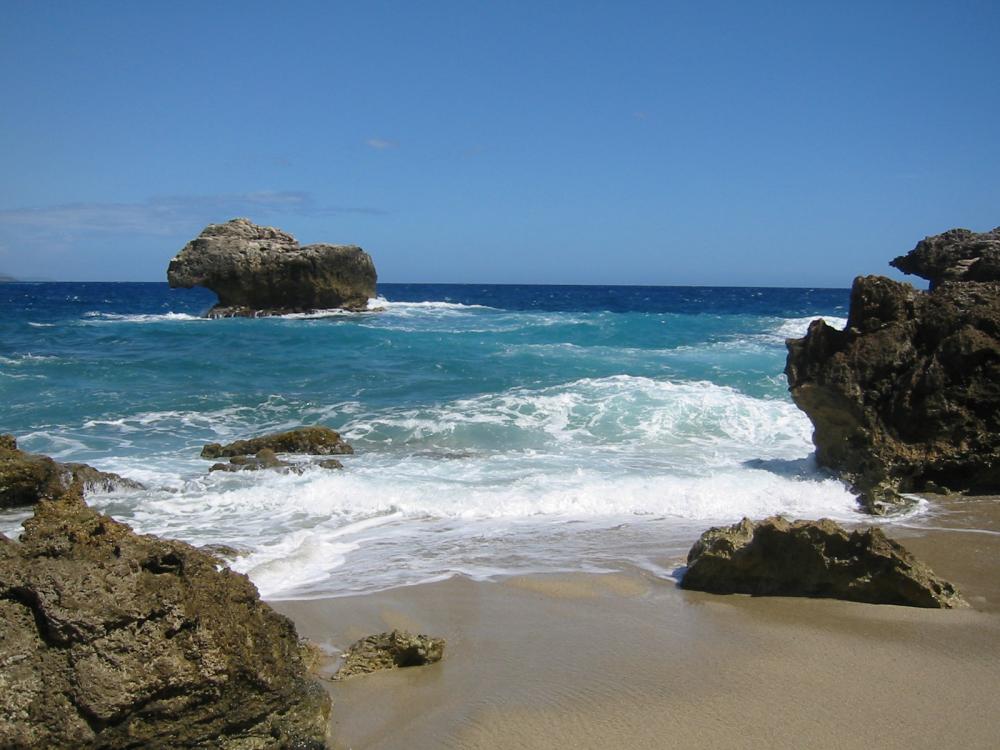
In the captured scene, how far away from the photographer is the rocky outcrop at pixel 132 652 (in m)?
2.86

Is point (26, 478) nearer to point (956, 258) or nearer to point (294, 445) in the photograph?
point (294, 445)

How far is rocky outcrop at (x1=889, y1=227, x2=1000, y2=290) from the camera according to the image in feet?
38.6

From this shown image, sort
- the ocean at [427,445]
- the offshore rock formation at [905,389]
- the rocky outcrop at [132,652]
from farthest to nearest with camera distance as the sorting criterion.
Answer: the offshore rock formation at [905,389] < the ocean at [427,445] < the rocky outcrop at [132,652]

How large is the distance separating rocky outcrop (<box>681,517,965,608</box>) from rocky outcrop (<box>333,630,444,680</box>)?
198 centimetres

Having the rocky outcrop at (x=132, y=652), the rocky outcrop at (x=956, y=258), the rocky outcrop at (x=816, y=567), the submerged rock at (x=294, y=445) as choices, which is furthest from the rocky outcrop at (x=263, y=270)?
the rocky outcrop at (x=132, y=652)

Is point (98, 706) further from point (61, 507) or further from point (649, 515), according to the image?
point (649, 515)

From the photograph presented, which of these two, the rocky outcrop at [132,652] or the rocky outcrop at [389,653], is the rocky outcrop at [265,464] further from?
the rocky outcrop at [132,652]

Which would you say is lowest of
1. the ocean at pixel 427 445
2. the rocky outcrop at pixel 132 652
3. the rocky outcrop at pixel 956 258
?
the ocean at pixel 427 445

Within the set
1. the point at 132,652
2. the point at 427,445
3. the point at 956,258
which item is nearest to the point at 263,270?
the point at 427,445

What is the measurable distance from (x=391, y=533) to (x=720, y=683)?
148 inches

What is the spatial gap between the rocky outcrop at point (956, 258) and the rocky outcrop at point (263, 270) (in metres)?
26.5

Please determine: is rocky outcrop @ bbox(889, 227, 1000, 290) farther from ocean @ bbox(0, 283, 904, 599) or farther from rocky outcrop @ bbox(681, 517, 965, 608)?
rocky outcrop @ bbox(681, 517, 965, 608)

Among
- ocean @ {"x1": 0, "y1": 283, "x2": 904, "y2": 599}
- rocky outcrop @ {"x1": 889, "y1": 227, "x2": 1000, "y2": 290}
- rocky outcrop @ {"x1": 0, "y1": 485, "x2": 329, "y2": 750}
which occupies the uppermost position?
rocky outcrop @ {"x1": 889, "y1": 227, "x2": 1000, "y2": 290}

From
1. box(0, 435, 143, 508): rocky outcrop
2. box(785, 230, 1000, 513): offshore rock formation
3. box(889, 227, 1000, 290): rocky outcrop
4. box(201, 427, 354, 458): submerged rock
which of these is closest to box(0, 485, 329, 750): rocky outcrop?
box(0, 435, 143, 508): rocky outcrop
